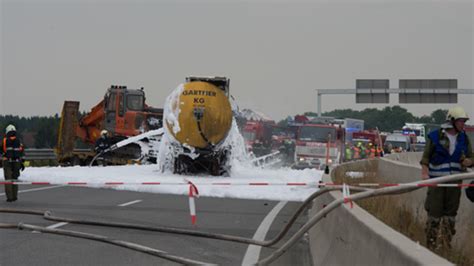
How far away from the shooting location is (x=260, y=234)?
11.3m

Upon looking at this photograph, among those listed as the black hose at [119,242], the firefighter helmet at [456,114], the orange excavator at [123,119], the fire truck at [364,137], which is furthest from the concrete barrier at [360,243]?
the fire truck at [364,137]

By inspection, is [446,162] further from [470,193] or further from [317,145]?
[317,145]

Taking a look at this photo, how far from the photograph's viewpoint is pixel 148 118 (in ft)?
107

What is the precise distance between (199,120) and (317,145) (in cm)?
1372

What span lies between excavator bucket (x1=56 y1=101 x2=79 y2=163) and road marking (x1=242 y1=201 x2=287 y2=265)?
68.6ft

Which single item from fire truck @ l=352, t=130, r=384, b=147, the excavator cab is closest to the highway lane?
the excavator cab

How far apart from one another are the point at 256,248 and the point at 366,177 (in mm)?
9966

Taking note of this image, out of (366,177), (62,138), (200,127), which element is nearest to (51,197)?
(200,127)

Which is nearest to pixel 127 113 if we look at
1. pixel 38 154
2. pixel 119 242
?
pixel 38 154

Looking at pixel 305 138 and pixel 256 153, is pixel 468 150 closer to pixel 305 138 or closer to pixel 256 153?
pixel 305 138

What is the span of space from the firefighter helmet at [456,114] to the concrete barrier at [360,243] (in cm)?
171

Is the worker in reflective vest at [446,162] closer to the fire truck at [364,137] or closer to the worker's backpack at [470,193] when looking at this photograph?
the worker's backpack at [470,193]

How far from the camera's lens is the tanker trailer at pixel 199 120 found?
2236 centimetres

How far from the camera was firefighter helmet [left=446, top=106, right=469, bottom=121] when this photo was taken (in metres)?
8.40
